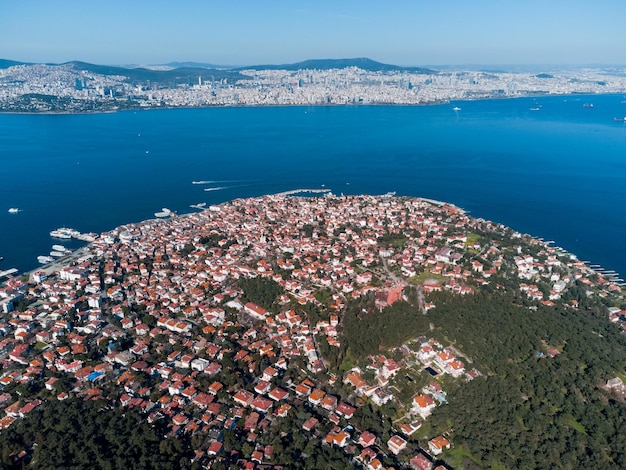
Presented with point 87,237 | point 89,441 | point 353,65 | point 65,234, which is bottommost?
point 89,441

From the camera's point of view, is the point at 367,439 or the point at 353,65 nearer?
the point at 367,439

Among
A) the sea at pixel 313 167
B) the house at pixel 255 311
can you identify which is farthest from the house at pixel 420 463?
the sea at pixel 313 167

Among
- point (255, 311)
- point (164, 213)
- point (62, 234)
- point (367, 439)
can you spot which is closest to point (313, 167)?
point (164, 213)

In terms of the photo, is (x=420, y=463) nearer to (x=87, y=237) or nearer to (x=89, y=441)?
(x=89, y=441)

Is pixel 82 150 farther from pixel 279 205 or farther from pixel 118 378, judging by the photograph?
pixel 118 378

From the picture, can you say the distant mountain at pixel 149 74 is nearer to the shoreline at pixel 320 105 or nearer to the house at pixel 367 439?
the shoreline at pixel 320 105

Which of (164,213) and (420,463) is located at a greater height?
(164,213)
